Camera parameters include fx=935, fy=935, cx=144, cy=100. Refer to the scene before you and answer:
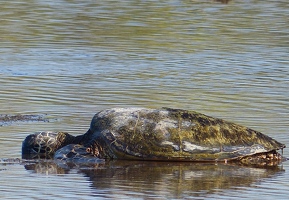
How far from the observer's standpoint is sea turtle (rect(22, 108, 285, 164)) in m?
8.71

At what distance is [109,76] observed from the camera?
1386 centimetres

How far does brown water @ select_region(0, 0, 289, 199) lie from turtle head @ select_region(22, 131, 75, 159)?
0.14 meters

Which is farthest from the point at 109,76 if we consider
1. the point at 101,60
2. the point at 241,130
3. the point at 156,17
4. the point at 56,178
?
the point at 156,17

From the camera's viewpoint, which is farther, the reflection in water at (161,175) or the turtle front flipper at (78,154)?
the turtle front flipper at (78,154)

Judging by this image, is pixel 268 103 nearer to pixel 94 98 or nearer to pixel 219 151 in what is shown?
pixel 94 98

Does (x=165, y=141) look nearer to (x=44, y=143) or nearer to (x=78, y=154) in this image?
(x=78, y=154)

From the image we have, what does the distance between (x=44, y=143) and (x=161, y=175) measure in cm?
141

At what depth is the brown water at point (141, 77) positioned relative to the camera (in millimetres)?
7733

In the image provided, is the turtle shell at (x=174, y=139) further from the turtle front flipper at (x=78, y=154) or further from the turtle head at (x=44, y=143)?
the turtle head at (x=44, y=143)

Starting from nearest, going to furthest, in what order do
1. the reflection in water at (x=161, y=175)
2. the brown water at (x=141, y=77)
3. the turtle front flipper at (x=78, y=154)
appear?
the reflection in water at (x=161, y=175) → the brown water at (x=141, y=77) → the turtle front flipper at (x=78, y=154)

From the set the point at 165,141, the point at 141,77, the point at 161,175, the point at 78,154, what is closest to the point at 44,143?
the point at 78,154

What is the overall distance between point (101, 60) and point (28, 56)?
1.25 m

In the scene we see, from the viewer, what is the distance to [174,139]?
28.6 feet

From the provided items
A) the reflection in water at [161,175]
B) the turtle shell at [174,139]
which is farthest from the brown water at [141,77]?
the turtle shell at [174,139]
